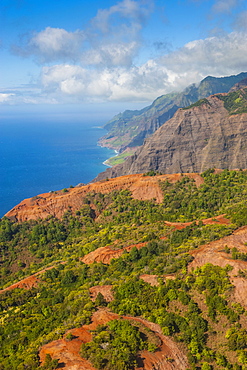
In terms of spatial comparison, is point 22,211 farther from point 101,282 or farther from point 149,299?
point 149,299

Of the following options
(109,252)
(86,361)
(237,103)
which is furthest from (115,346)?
(237,103)

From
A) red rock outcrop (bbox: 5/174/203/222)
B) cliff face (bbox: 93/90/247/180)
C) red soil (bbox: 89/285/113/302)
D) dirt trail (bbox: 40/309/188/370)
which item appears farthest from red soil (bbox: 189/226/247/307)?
cliff face (bbox: 93/90/247/180)

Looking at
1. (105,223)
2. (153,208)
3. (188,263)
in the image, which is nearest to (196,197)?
(153,208)

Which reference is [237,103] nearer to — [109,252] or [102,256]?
[109,252]

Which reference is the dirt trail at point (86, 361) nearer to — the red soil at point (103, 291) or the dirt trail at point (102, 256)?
the red soil at point (103, 291)

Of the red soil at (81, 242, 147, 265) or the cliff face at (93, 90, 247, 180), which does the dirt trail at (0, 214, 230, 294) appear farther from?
the cliff face at (93, 90, 247, 180)

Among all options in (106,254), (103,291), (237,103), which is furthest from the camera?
(237,103)
